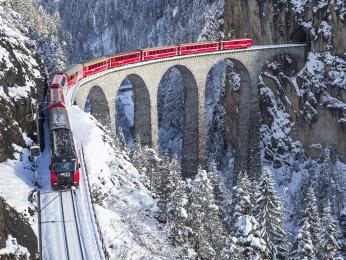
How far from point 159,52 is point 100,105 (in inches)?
400

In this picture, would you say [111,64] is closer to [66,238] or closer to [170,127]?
[66,238]

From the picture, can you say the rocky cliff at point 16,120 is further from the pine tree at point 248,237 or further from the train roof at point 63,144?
the pine tree at point 248,237

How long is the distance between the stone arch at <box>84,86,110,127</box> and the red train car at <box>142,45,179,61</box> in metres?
7.19

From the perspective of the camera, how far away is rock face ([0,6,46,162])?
29016 millimetres

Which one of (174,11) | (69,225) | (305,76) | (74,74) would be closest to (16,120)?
(69,225)

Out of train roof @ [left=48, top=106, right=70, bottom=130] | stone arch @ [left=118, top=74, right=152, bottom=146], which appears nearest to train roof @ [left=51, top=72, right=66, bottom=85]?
train roof @ [left=48, top=106, right=70, bottom=130]

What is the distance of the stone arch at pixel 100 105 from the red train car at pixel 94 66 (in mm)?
1860

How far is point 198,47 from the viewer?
56.5 m

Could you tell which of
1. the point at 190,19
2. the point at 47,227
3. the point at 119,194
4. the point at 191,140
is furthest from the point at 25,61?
the point at 190,19

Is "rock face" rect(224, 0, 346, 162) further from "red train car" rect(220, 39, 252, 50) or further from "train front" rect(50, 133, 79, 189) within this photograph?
"train front" rect(50, 133, 79, 189)

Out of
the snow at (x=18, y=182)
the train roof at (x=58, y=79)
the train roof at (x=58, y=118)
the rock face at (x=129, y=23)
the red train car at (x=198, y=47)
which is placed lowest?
the snow at (x=18, y=182)

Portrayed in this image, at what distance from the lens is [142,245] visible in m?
26.3

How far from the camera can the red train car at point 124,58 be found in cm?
4902

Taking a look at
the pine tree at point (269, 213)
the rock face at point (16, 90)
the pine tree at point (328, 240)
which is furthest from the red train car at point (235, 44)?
the pine tree at point (328, 240)
